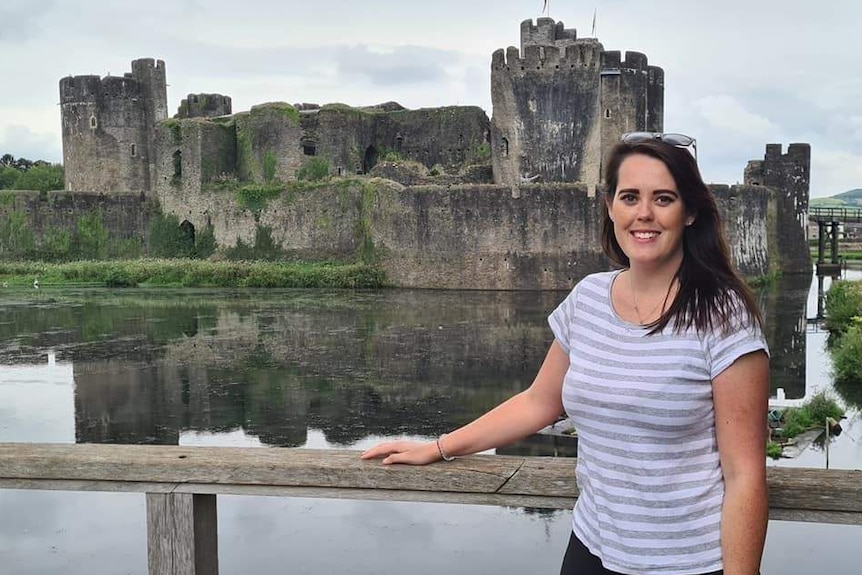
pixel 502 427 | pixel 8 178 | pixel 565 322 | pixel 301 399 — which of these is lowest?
pixel 301 399

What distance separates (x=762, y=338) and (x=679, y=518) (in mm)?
421

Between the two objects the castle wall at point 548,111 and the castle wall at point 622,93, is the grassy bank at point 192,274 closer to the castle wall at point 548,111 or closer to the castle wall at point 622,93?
the castle wall at point 548,111

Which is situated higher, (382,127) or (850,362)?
(382,127)

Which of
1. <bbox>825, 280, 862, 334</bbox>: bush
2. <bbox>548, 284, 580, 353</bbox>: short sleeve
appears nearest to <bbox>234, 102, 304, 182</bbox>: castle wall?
<bbox>825, 280, 862, 334</bbox>: bush

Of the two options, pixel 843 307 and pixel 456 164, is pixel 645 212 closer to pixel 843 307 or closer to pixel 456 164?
pixel 843 307

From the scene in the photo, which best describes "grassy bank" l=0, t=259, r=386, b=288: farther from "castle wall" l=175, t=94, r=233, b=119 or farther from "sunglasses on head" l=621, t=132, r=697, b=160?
"sunglasses on head" l=621, t=132, r=697, b=160

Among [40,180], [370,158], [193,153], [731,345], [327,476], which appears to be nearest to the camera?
[731,345]

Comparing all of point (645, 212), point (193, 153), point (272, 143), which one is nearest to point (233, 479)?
point (645, 212)

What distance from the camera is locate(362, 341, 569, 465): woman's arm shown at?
248 cm

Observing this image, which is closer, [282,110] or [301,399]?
[301,399]

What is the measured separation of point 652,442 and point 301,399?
11.0m

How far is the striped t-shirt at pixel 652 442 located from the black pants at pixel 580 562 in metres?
0.03

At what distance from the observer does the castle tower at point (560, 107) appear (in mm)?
32250

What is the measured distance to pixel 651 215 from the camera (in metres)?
2.22
